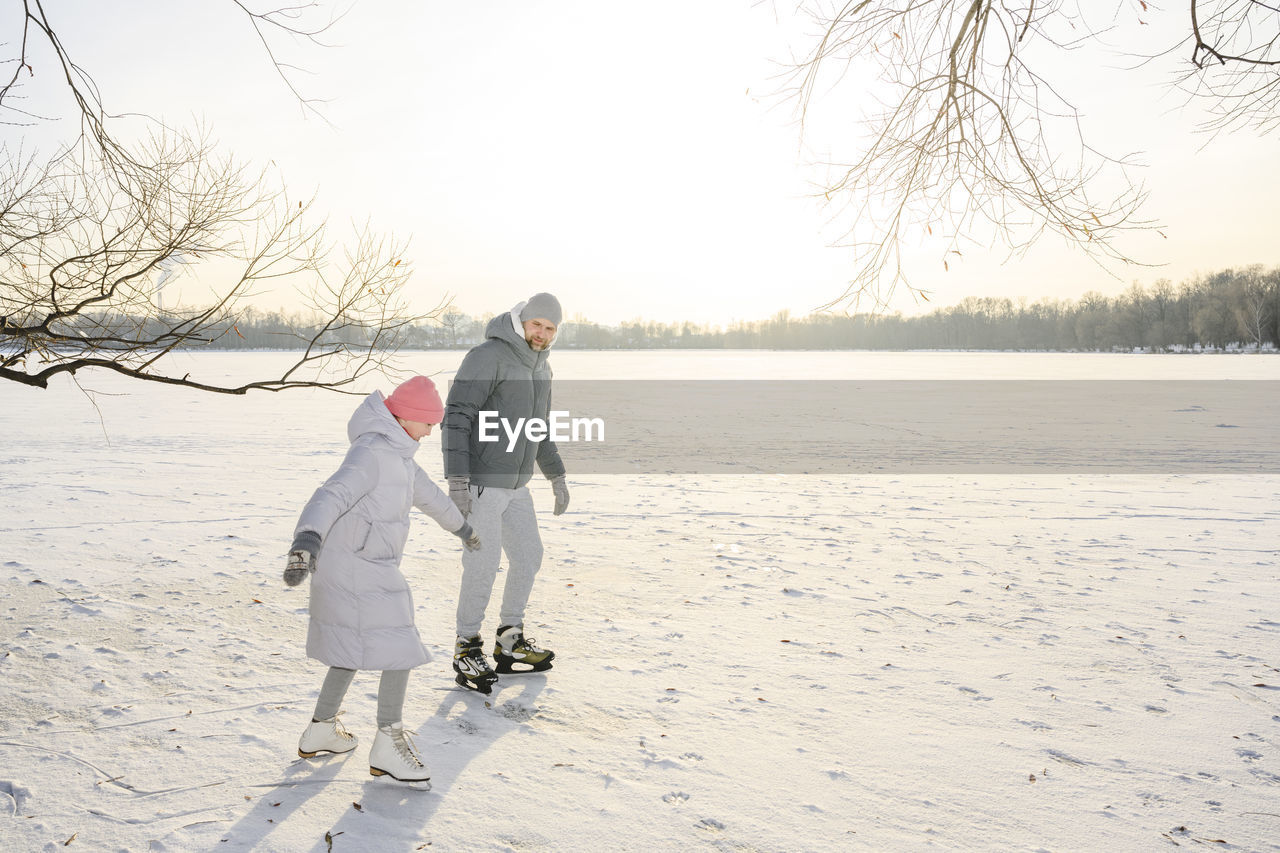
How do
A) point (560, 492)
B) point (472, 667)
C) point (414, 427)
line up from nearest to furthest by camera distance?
point (414, 427) → point (472, 667) → point (560, 492)

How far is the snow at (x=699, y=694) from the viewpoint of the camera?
280cm

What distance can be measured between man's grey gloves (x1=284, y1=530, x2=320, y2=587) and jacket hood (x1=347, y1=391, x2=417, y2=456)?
49cm

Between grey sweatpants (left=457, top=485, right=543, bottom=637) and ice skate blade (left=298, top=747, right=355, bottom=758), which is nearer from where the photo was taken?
ice skate blade (left=298, top=747, right=355, bottom=758)

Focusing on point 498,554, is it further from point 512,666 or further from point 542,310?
point 542,310

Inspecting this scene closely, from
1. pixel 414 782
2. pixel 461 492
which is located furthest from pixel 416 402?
pixel 414 782

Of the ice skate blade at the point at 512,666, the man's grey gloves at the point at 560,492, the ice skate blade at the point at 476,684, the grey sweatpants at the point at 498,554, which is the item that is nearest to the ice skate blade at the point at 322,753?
the ice skate blade at the point at 476,684

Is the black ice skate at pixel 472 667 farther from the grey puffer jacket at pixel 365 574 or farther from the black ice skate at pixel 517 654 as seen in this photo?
the grey puffer jacket at pixel 365 574

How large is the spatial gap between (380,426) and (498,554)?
123cm

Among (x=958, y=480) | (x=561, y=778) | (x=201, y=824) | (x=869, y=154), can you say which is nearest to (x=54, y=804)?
(x=201, y=824)

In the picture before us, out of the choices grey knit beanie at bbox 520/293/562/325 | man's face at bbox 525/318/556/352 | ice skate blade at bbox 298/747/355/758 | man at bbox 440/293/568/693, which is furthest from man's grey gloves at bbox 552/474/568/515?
ice skate blade at bbox 298/747/355/758

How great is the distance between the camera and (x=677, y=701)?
3.79 meters

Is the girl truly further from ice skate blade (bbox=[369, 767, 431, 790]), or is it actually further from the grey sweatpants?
the grey sweatpants

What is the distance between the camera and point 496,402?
412 cm

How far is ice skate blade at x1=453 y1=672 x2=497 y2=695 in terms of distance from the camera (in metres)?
3.93
